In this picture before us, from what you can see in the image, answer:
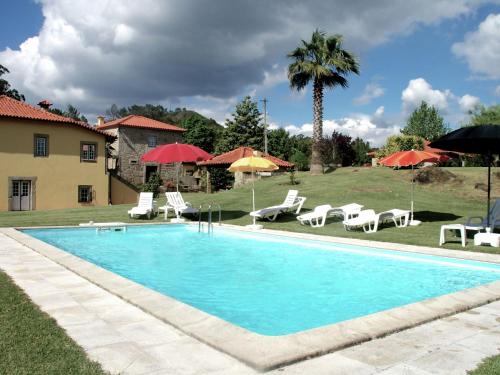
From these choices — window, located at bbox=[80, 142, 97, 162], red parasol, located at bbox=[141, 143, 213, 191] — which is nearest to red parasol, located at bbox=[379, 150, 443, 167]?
red parasol, located at bbox=[141, 143, 213, 191]

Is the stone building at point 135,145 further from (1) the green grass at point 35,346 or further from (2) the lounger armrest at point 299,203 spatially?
(1) the green grass at point 35,346

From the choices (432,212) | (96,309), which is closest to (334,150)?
(432,212)

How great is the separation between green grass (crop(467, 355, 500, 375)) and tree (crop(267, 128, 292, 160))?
54.9m

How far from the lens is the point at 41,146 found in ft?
98.2

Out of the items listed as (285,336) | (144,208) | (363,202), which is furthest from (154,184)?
(285,336)

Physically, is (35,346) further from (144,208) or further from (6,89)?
(6,89)

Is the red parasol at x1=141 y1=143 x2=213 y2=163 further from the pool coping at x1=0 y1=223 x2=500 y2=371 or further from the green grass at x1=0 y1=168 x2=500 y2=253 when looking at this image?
the pool coping at x1=0 y1=223 x2=500 y2=371

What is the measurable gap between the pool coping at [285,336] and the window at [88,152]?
27117 millimetres

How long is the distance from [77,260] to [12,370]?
4.97 meters

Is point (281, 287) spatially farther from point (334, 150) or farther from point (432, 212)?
point (334, 150)

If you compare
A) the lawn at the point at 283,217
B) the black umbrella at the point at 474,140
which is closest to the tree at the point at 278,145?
the lawn at the point at 283,217

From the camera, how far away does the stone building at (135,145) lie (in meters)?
41.2

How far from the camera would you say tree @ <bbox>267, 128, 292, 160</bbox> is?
5947 centimetres

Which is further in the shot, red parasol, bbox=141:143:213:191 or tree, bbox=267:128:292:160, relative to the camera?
tree, bbox=267:128:292:160
